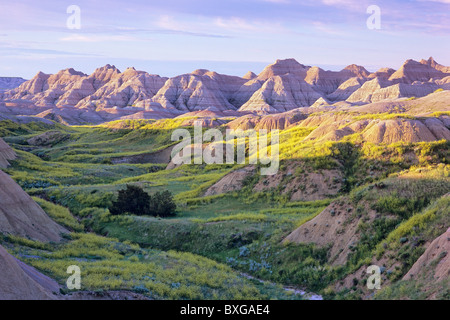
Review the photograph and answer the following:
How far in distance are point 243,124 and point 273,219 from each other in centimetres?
6437

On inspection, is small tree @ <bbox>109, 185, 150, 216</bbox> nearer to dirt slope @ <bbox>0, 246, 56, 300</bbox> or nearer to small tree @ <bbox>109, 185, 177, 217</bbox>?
small tree @ <bbox>109, 185, 177, 217</bbox>

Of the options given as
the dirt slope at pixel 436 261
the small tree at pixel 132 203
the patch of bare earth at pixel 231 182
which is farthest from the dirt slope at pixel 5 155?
the dirt slope at pixel 436 261

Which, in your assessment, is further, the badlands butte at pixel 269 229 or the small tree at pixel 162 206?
the small tree at pixel 162 206

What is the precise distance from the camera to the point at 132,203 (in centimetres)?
3300

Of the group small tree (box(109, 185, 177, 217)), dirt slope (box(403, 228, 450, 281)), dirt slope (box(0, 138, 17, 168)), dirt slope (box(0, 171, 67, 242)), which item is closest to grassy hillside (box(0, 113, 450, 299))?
dirt slope (box(403, 228, 450, 281))

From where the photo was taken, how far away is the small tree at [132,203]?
3241 cm

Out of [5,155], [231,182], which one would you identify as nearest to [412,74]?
[231,182]

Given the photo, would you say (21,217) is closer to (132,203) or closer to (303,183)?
(132,203)

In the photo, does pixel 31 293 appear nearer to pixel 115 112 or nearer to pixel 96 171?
pixel 96 171

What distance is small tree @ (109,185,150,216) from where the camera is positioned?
32.4m

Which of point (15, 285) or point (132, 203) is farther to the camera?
point (132, 203)

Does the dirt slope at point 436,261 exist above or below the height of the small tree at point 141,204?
above

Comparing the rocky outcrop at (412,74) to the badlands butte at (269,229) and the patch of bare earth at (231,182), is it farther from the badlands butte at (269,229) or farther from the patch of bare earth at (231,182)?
the patch of bare earth at (231,182)

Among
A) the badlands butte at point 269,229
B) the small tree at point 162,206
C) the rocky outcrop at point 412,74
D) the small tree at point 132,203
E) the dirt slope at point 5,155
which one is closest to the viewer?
the badlands butte at point 269,229
